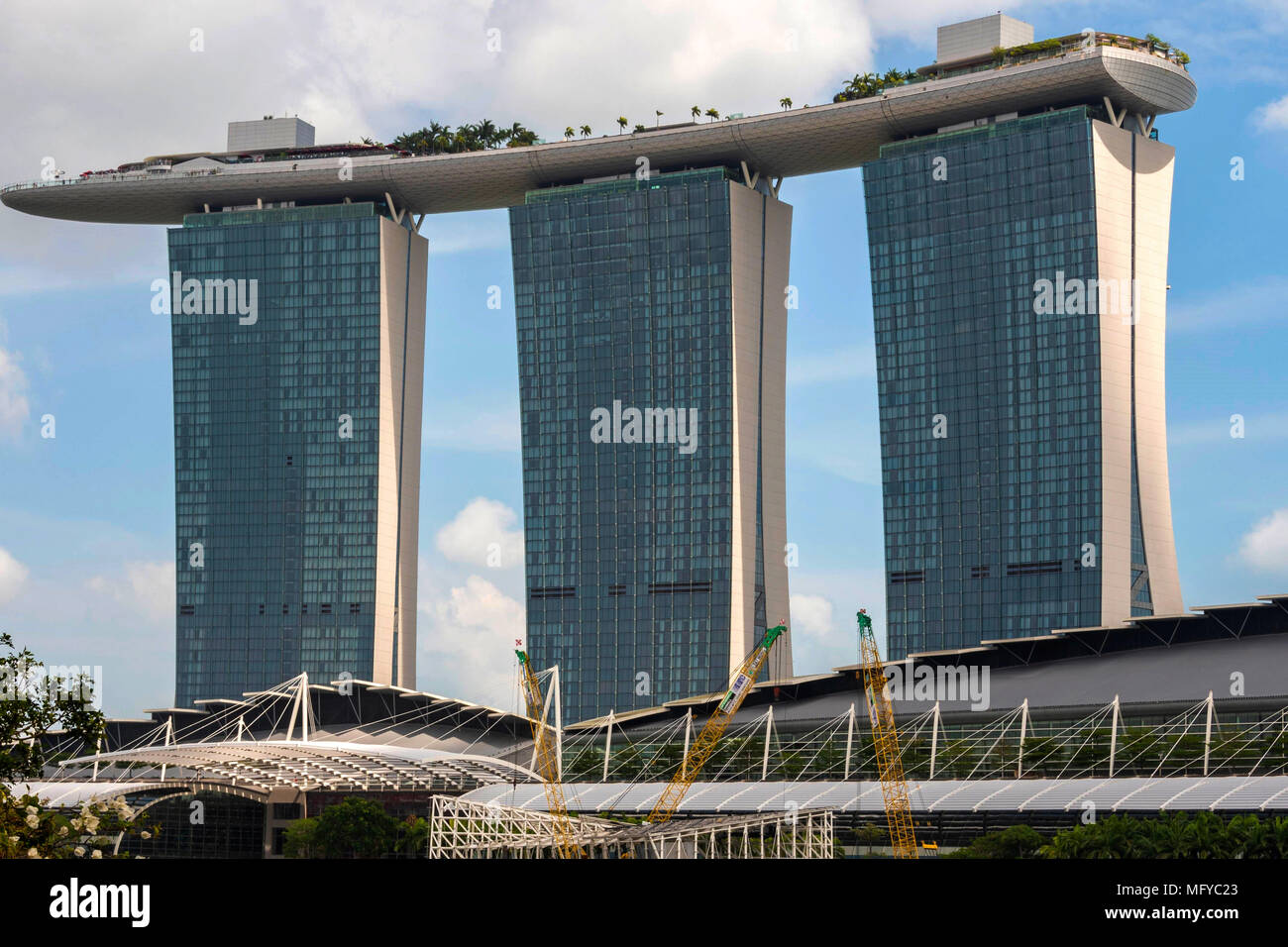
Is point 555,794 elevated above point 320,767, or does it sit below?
below

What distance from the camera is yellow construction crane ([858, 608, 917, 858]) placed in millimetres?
133625

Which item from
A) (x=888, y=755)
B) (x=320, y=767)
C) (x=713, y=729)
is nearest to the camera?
(x=888, y=755)

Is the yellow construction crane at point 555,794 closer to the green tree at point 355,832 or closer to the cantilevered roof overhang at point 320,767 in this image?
the cantilevered roof overhang at point 320,767

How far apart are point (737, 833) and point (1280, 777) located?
45.1m

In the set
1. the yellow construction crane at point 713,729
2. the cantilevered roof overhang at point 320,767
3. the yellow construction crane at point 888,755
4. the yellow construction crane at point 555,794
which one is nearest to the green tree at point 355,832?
the cantilevered roof overhang at point 320,767

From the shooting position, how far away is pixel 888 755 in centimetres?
15538

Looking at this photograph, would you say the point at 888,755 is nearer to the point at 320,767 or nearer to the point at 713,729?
the point at 713,729

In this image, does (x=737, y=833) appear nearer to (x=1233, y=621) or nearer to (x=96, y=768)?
(x=1233, y=621)

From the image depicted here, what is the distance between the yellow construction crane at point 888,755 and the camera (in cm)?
13362

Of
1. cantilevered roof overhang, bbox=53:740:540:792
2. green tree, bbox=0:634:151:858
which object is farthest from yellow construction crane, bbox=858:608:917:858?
green tree, bbox=0:634:151:858

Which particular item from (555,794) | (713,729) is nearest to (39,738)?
(555,794)

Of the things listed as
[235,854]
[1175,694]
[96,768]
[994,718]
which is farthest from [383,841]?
[1175,694]
